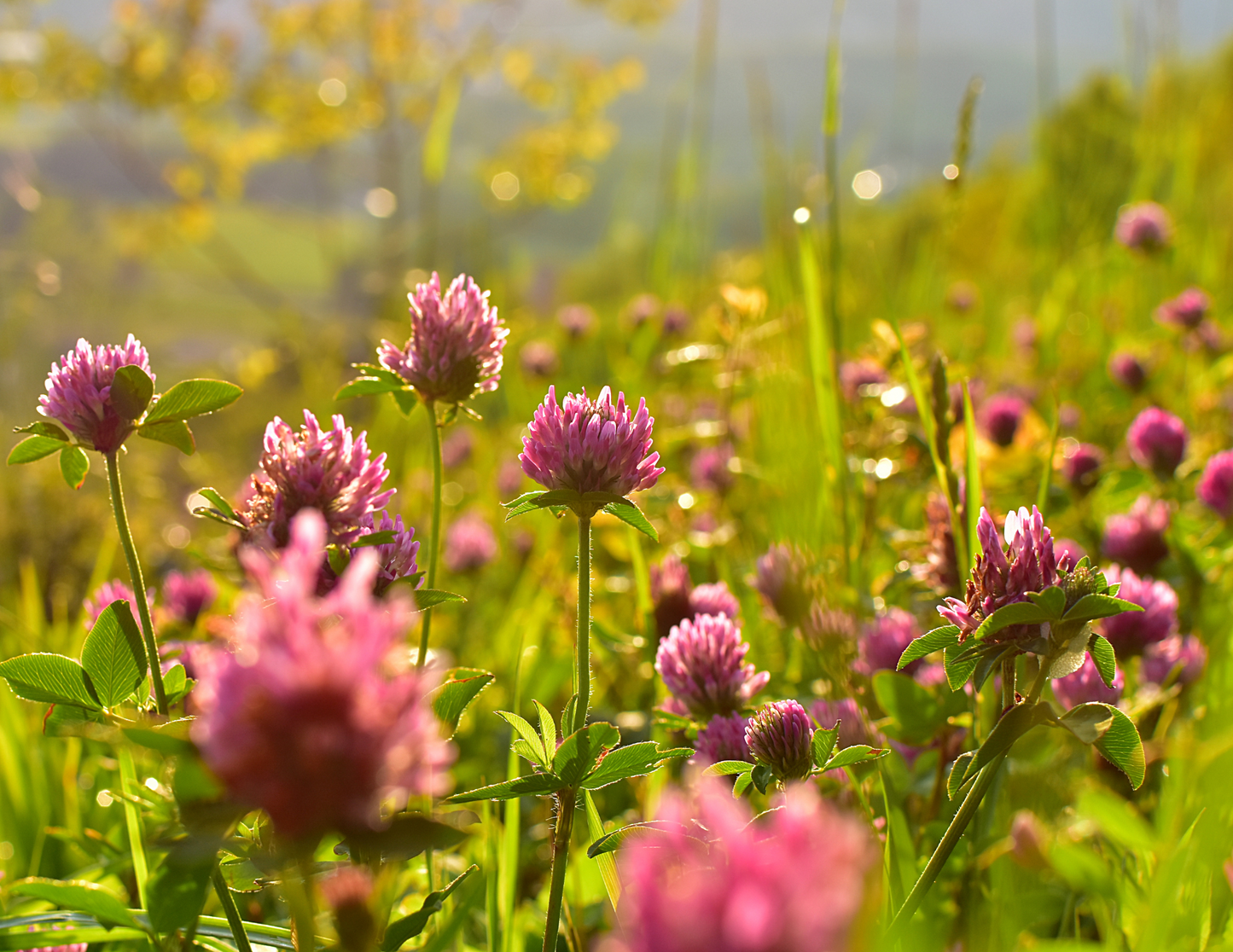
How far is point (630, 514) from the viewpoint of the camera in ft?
2.77

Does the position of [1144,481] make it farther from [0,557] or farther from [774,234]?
[0,557]

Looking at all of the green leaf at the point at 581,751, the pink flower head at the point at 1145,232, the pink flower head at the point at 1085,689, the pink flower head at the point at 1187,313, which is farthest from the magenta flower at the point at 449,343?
the pink flower head at the point at 1145,232

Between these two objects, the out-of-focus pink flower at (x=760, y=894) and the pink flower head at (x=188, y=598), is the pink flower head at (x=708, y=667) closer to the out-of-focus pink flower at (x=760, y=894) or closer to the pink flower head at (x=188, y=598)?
the out-of-focus pink flower at (x=760, y=894)

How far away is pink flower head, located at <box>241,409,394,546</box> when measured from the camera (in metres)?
0.81

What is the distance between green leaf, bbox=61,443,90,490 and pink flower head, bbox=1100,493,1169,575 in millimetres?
1507

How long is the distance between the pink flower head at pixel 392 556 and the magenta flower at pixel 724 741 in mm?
365

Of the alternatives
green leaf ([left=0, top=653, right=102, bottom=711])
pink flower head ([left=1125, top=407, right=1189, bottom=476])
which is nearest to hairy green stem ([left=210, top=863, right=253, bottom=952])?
green leaf ([left=0, top=653, right=102, bottom=711])

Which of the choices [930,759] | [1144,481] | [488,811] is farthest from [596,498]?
[1144,481]

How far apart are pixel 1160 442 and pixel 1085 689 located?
77 cm

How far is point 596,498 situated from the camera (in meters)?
0.82

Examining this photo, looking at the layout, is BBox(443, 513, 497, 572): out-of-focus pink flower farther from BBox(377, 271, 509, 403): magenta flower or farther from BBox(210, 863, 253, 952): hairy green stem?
BBox(210, 863, 253, 952): hairy green stem

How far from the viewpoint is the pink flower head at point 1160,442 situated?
1.78m

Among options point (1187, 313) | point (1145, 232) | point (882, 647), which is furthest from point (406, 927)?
point (1145, 232)

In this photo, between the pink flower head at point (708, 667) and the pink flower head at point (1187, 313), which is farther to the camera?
the pink flower head at point (1187, 313)
